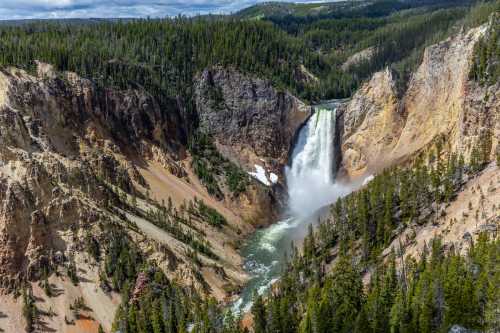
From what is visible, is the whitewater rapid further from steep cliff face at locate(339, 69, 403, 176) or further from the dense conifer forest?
the dense conifer forest

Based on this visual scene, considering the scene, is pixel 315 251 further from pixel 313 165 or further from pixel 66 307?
pixel 313 165

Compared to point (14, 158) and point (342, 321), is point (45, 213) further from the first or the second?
point (342, 321)

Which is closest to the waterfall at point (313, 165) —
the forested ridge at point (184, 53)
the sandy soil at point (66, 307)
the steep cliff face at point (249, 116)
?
the steep cliff face at point (249, 116)

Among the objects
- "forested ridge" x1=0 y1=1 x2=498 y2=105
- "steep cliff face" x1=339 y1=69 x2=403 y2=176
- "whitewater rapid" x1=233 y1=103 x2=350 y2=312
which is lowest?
"whitewater rapid" x1=233 y1=103 x2=350 y2=312

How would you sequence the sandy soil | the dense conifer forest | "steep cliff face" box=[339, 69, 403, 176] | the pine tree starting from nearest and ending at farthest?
the dense conifer forest
the pine tree
the sandy soil
"steep cliff face" box=[339, 69, 403, 176]

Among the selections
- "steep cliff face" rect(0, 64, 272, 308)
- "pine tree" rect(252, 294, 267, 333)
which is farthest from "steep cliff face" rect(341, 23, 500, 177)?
"pine tree" rect(252, 294, 267, 333)

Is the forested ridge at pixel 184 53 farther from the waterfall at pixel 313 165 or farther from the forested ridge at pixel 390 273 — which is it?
the forested ridge at pixel 390 273

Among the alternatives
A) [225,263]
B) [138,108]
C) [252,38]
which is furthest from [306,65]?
[225,263]
